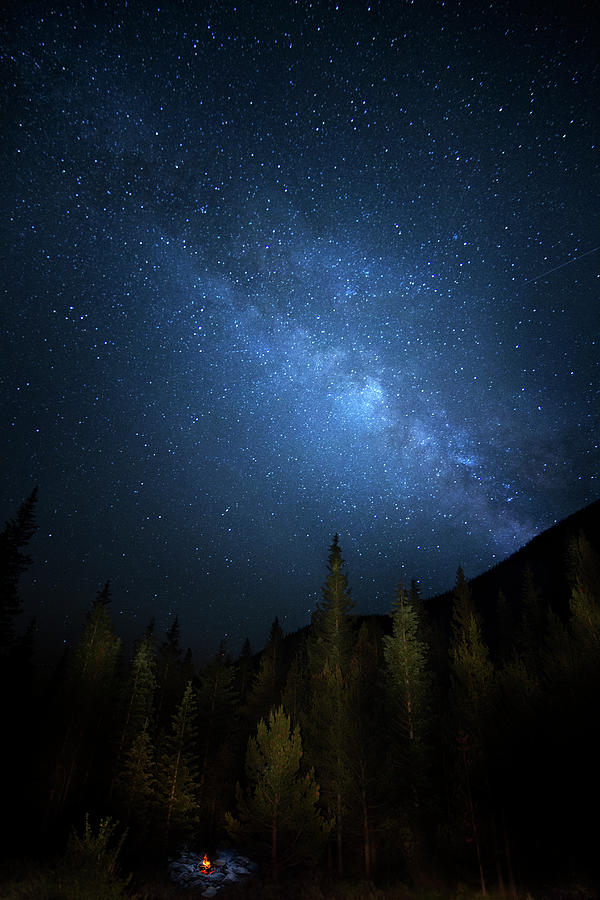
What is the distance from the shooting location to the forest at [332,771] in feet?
53.2

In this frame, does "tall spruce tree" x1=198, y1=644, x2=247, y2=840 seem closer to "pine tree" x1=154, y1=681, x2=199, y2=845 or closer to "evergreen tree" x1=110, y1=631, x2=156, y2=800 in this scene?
"pine tree" x1=154, y1=681, x2=199, y2=845

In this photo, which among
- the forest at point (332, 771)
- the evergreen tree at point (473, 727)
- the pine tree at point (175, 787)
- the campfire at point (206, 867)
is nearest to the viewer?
the forest at point (332, 771)

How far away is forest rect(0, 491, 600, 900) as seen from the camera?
53.2ft

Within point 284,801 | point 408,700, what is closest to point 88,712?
point 284,801

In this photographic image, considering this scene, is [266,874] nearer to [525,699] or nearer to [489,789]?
[489,789]

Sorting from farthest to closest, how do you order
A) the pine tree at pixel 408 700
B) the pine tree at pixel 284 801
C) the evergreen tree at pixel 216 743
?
the evergreen tree at pixel 216 743, the pine tree at pixel 408 700, the pine tree at pixel 284 801

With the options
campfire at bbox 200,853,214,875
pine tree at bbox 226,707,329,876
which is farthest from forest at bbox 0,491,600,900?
campfire at bbox 200,853,214,875

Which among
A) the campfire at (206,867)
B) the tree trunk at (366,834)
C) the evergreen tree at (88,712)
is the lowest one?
the campfire at (206,867)

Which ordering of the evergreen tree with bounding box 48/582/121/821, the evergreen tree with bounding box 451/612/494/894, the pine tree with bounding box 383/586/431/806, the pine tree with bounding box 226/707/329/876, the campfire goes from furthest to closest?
the evergreen tree with bounding box 48/582/121/821 < the campfire < the pine tree with bounding box 383/586/431/806 < the pine tree with bounding box 226/707/329/876 < the evergreen tree with bounding box 451/612/494/894

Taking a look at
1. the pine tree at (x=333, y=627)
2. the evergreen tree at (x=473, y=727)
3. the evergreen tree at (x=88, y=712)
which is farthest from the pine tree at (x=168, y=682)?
the evergreen tree at (x=473, y=727)

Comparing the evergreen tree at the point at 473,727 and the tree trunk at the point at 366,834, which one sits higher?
the evergreen tree at the point at 473,727

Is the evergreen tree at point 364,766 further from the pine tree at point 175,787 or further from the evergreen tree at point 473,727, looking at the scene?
the pine tree at point 175,787

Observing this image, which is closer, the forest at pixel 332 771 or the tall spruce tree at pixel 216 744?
the forest at pixel 332 771

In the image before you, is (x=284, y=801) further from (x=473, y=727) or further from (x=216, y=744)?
(x=216, y=744)
